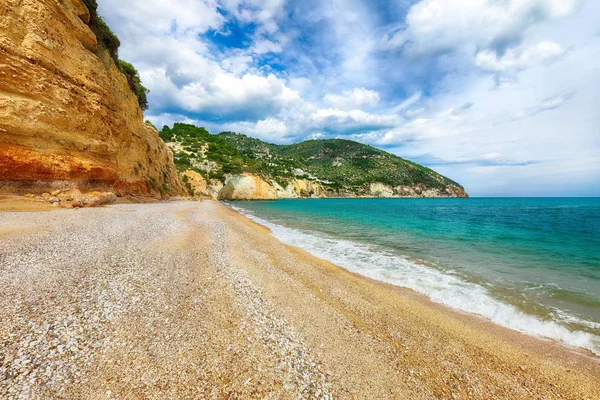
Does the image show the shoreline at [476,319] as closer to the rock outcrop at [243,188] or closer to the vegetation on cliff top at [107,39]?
the vegetation on cliff top at [107,39]

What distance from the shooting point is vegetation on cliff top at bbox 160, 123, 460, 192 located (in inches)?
3182

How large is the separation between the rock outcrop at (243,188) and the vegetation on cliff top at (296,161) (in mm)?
2629

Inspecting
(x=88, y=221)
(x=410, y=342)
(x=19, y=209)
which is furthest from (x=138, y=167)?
(x=410, y=342)

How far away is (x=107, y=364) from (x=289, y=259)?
6.95 m

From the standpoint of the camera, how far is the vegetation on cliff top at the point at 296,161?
8081 centimetres

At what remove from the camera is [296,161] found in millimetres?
149375

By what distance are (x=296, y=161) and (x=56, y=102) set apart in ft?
447

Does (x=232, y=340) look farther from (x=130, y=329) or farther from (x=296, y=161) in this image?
(x=296, y=161)

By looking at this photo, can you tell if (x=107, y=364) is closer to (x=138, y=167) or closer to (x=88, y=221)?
(x=88, y=221)

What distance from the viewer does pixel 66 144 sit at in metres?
16.0

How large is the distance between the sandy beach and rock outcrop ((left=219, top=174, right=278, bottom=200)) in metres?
74.1

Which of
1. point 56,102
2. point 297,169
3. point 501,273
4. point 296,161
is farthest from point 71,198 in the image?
point 296,161

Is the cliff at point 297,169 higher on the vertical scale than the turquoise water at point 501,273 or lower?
higher

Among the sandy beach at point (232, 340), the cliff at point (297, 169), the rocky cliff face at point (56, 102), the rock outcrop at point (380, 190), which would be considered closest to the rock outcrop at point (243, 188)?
the cliff at point (297, 169)
